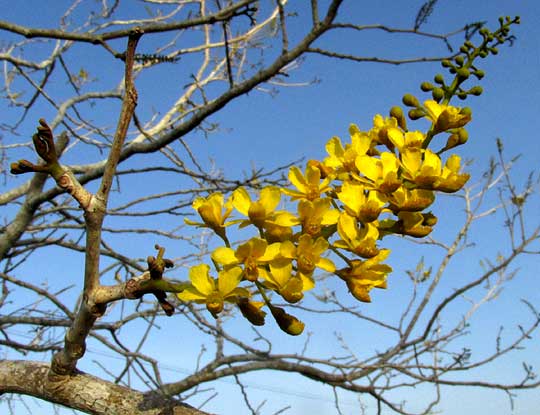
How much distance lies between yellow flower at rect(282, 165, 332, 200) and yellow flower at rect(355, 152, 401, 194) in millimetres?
80

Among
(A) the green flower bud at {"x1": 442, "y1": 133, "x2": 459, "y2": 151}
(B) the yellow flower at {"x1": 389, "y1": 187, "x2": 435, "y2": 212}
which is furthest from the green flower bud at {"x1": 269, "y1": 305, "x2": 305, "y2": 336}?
(A) the green flower bud at {"x1": 442, "y1": 133, "x2": 459, "y2": 151}

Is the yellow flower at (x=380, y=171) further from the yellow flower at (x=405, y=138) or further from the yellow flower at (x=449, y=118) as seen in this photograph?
the yellow flower at (x=449, y=118)

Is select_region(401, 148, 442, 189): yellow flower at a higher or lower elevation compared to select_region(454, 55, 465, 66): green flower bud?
lower

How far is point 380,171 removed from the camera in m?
1.17

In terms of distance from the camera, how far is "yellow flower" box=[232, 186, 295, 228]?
107cm

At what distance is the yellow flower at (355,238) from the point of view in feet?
3.54

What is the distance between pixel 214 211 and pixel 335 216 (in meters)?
0.27

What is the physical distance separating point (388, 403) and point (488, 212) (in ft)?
→ 6.68

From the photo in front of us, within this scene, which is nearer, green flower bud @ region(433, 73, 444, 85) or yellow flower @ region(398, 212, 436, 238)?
yellow flower @ region(398, 212, 436, 238)

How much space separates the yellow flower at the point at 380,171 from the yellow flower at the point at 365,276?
15 cm

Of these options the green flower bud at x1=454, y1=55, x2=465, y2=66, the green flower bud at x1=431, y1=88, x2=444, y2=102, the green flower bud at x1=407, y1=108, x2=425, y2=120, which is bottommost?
the green flower bud at x1=407, y1=108, x2=425, y2=120

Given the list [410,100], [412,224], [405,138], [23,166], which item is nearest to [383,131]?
[405,138]

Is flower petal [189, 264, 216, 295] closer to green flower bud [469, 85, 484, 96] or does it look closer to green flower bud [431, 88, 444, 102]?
green flower bud [431, 88, 444, 102]

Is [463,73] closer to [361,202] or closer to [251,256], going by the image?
[361,202]
